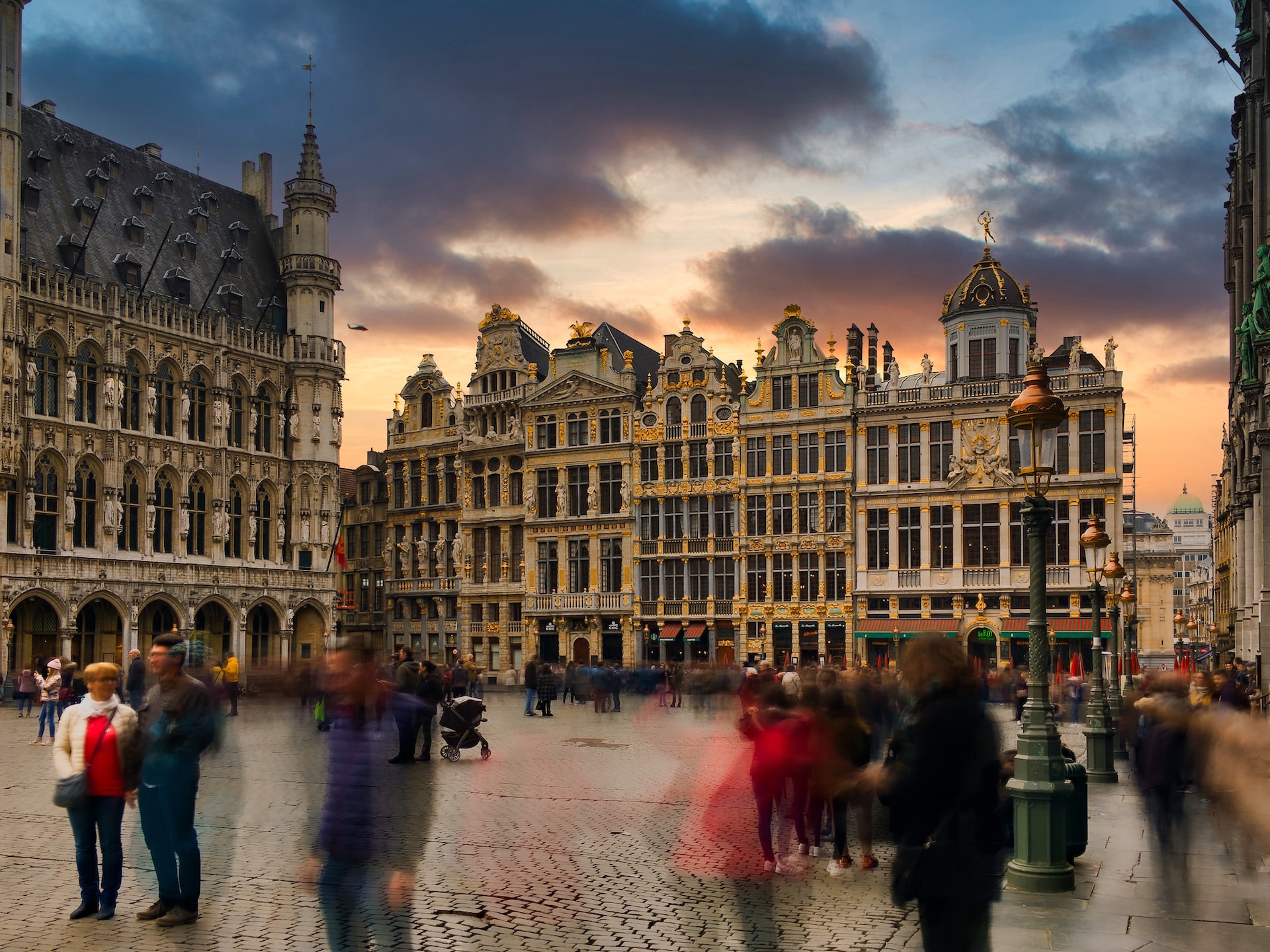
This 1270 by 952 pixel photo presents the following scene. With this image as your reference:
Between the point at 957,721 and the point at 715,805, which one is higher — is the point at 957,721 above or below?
above

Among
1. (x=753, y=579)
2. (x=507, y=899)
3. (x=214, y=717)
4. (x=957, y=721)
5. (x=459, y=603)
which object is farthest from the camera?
(x=459, y=603)

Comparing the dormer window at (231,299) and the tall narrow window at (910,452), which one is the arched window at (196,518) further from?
the tall narrow window at (910,452)

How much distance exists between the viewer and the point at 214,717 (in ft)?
30.1

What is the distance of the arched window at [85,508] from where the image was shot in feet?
165

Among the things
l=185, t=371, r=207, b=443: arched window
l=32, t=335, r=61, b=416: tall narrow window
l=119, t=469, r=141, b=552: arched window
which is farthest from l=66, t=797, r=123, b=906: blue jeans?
l=185, t=371, r=207, b=443: arched window

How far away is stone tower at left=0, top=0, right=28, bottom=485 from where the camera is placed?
154 feet

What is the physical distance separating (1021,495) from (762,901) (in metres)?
41.1

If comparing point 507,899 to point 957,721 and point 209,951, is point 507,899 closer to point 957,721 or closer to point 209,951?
point 209,951

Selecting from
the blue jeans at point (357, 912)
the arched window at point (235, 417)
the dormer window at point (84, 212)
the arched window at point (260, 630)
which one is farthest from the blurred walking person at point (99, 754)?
the arched window at point (260, 630)

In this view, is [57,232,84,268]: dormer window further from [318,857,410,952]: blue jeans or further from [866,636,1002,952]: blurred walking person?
[866,636,1002,952]: blurred walking person

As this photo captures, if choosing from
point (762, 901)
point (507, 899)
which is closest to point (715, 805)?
point (762, 901)

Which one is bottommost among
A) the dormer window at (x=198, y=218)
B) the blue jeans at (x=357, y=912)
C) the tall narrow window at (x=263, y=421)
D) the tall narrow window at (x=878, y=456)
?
the blue jeans at (x=357, y=912)

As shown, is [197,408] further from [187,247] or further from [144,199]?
[144,199]

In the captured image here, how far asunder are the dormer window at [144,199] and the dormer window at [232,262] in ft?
12.8
